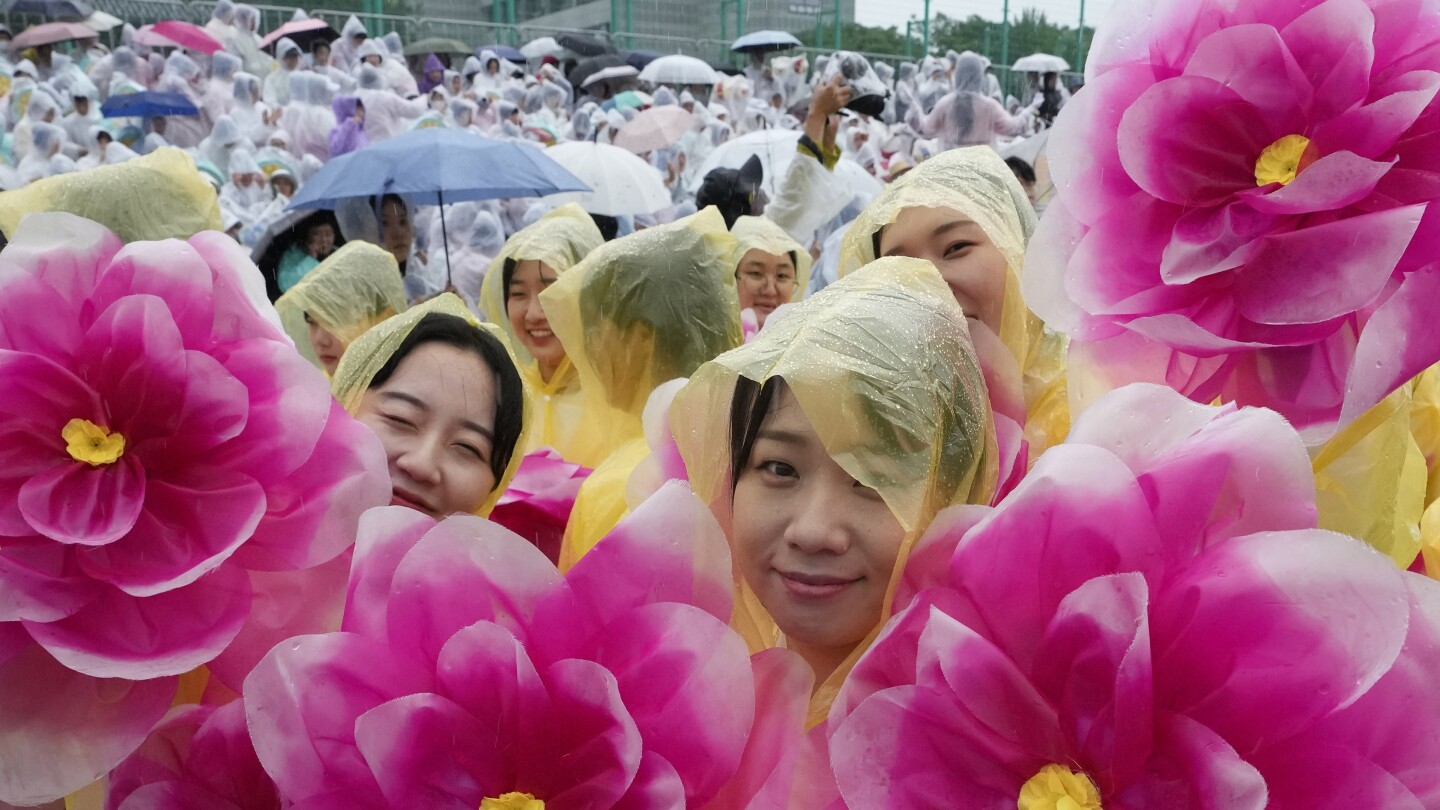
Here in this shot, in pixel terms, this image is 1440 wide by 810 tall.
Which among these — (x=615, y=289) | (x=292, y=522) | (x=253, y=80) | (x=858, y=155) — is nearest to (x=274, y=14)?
(x=253, y=80)

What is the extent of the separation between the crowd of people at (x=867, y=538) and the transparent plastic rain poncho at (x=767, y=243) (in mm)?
2204

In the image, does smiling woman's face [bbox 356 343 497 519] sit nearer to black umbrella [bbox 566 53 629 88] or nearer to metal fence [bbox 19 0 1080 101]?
black umbrella [bbox 566 53 629 88]

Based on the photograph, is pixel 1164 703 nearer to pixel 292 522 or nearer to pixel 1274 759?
pixel 1274 759

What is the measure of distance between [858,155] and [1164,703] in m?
10.5

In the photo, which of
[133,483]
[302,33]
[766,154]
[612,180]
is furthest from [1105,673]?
[302,33]

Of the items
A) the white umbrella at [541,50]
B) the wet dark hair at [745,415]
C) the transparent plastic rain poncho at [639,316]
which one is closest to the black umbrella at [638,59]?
the white umbrella at [541,50]

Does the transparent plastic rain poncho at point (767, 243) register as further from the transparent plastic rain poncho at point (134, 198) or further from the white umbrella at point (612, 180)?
the white umbrella at point (612, 180)

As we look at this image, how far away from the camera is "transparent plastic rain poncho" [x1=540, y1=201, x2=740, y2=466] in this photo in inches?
91.2

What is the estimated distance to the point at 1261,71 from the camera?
107 cm

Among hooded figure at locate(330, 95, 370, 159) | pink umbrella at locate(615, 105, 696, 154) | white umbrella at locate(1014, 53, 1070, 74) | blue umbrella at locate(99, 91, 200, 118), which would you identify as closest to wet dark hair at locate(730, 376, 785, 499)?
hooded figure at locate(330, 95, 370, 159)

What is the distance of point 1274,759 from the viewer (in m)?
0.80

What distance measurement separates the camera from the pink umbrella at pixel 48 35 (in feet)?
40.6

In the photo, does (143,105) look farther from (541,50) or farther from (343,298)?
(343,298)

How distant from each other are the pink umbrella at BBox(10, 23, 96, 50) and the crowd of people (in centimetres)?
1291
